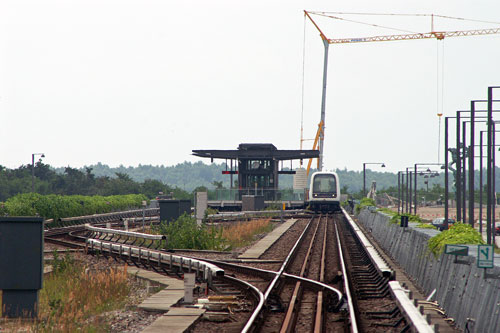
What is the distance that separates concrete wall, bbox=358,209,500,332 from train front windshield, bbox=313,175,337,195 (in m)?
37.4

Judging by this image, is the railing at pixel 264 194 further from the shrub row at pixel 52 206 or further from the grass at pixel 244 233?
the grass at pixel 244 233

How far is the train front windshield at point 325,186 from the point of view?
56.8 m

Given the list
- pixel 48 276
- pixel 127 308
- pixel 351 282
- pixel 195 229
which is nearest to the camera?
pixel 127 308

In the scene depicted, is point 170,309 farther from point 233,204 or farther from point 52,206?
point 233,204

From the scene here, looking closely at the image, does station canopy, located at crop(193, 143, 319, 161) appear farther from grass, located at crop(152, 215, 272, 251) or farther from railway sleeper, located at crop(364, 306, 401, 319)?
railway sleeper, located at crop(364, 306, 401, 319)

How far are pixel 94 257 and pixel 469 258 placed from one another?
15.5 meters

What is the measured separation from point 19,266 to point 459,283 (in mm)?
7846

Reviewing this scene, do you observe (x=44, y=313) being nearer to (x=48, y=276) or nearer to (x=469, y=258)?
(x=48, y=276)

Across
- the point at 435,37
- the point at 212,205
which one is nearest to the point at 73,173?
the point at 212,205

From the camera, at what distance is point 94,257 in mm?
23703

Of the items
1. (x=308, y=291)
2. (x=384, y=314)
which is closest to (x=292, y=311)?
(x=384, y=314)

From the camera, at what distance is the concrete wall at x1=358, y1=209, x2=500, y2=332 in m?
9.38

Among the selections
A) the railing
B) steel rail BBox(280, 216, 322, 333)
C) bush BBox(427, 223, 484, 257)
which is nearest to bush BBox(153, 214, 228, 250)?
steel rail BBox(280, 216, 322, 333)

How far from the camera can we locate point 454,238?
13.6 meters
